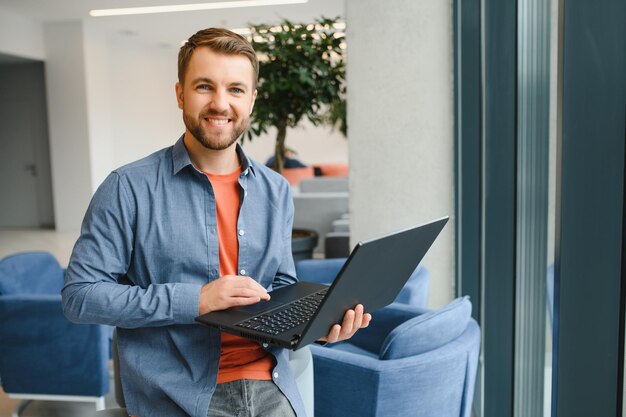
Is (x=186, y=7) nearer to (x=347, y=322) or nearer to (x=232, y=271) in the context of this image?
(x=232, y=271)

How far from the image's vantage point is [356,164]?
→ 3672mm

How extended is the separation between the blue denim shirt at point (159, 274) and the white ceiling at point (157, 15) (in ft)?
21.4

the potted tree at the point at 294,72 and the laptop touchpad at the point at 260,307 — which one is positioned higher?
the potted tree at the point at 294,72

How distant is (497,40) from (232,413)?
1.57m

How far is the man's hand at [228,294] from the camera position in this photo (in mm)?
1251

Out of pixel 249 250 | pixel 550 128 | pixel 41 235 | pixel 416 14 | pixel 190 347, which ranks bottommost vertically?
pixel 41 235

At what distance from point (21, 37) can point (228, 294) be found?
896 centimetres

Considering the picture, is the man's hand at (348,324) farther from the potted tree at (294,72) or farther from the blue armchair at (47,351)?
the potted tree at (294,72)

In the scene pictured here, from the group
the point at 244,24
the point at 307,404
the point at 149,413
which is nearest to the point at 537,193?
the point at 307,404

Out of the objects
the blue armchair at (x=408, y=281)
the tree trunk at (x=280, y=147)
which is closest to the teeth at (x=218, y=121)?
the blue armchair at (x=408, y=281)

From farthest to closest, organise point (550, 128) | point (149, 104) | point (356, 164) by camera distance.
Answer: point (149, 104)
point (356, 164)
point (550, 128)

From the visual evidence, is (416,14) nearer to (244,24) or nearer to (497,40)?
(497,40)

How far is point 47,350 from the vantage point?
2.86 m

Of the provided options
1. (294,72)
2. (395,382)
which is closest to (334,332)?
(395,382)
